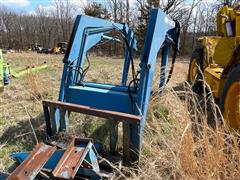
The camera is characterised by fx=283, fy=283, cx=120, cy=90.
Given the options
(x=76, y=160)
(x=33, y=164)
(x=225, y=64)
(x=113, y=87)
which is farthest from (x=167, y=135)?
(x=225, y=64)

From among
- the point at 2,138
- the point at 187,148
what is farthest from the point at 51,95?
the point at 187,148

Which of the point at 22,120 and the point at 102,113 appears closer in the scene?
the point at 102,113

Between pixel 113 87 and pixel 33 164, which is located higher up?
pixel 113 87

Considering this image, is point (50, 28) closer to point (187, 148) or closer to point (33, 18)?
point (33, 18)

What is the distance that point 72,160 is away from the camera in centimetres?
212

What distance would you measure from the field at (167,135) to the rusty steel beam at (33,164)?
0.37 metres

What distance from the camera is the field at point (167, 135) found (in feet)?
6.15

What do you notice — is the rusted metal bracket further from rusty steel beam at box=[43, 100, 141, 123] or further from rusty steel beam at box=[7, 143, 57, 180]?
rusty steel beam at box=[43, 100, 141, 123]

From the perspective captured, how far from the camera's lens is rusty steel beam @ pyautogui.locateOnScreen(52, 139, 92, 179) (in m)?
2.00

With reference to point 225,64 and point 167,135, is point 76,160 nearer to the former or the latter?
point 167,135

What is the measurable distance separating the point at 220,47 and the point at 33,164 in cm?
378

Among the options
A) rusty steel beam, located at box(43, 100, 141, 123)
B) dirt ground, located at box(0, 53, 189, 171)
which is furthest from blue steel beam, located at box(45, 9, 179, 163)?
dirt ground, located at box(0, 53, 189, 171)

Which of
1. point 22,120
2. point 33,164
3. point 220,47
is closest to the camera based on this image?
point 33,164

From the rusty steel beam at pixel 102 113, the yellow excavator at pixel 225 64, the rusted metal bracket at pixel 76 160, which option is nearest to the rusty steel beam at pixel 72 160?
the rusted metal bracket at pixel 76 160
